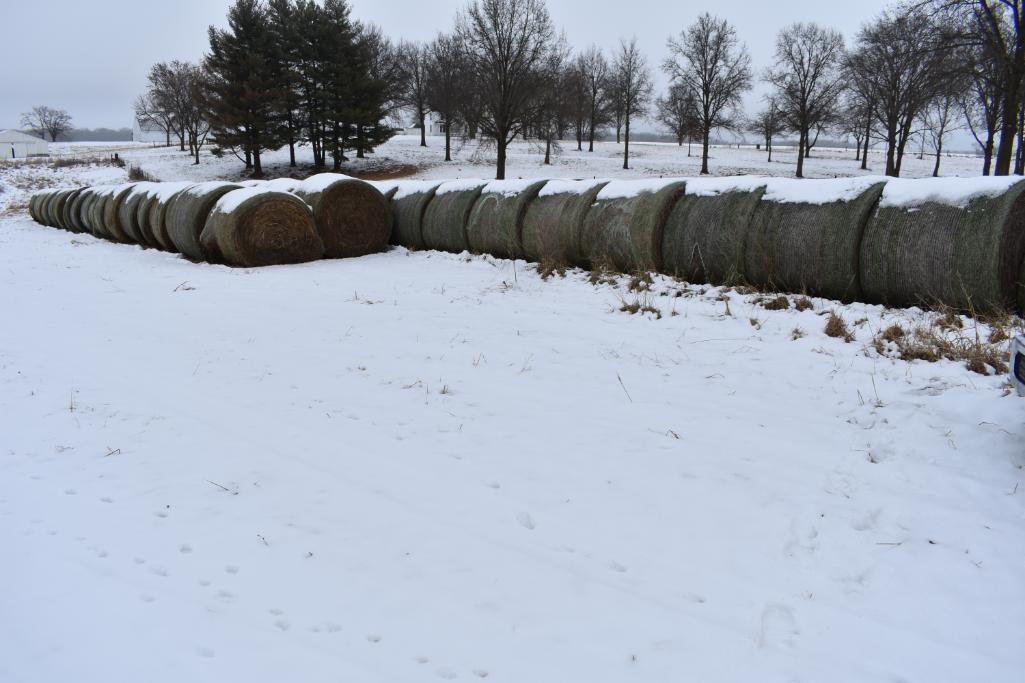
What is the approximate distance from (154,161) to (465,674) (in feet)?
191

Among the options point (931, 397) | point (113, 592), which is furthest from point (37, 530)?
point (931, 397)

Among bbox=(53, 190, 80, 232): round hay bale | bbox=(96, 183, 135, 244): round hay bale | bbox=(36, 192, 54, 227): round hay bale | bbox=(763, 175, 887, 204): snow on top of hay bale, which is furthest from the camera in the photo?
bbox=(36, 192, 54, 227): round hay bale

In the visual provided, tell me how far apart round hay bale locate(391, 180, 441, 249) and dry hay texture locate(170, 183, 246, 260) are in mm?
3108

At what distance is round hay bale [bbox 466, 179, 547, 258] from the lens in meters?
9.99

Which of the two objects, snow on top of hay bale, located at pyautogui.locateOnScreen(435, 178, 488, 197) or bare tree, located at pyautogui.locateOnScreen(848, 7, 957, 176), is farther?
bare tree, located at pyautogui.locateOnScreen(848, 7, 957, 176)

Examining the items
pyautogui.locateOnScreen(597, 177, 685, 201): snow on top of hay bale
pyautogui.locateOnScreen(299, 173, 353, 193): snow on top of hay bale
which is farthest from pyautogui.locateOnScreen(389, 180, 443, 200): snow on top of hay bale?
pyautogui.locateOnScreen(597, 177, 685, 201): snow on top of hay bale

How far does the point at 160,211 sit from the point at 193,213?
2.20 m

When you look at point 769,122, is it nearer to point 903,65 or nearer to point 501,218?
point 903,65

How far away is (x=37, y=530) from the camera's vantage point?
2930mm

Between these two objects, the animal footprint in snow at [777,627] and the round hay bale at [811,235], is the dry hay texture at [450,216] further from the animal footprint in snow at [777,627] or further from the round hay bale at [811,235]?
the animal footprint in snow at [777,627]

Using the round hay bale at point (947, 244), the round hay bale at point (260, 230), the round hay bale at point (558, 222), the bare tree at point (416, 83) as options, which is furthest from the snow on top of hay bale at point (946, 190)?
the bare tree at point (416, 83)

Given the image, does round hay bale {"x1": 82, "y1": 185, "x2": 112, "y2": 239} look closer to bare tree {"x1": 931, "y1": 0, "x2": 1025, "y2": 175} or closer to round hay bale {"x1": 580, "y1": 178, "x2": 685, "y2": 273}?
round hay bale {"x1": 580, "y1": 178, "x2": 685, "y2": 273}

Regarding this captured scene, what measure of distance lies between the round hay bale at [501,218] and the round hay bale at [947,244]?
17.3 ft

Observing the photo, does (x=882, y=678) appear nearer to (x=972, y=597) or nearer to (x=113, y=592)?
(x=972, y=597)
